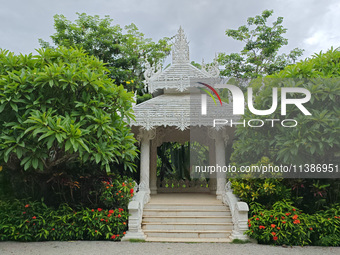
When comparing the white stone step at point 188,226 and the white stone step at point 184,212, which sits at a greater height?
the white stone step at point 184,212

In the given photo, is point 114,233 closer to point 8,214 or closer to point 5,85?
point 8,214

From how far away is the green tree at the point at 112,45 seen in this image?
14.4m

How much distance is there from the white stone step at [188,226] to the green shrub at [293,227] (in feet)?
2.57

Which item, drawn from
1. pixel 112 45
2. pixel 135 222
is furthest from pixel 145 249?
pixel 112 45

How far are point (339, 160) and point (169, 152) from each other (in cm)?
748

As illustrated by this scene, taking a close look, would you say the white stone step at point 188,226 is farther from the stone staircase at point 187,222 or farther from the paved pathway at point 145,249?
the paved pathway at point 145,249

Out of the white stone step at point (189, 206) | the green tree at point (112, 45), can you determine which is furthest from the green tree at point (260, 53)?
the white stone step at point (189, 206)

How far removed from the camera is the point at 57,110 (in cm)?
573

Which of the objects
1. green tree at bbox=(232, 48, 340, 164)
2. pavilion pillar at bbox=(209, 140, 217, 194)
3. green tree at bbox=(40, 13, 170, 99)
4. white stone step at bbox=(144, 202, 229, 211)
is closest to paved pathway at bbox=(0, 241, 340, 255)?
white stone step at bbox=(144, 202, 229, 211)

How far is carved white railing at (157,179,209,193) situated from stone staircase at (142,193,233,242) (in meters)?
3.31

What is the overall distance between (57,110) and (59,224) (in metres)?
2.41

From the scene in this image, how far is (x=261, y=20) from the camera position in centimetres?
1684

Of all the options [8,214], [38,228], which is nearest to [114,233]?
[38,228]

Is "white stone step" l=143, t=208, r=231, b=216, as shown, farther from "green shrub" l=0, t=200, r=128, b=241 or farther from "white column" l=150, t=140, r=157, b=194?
"white column" l=150, t=140, r=157, b=194
